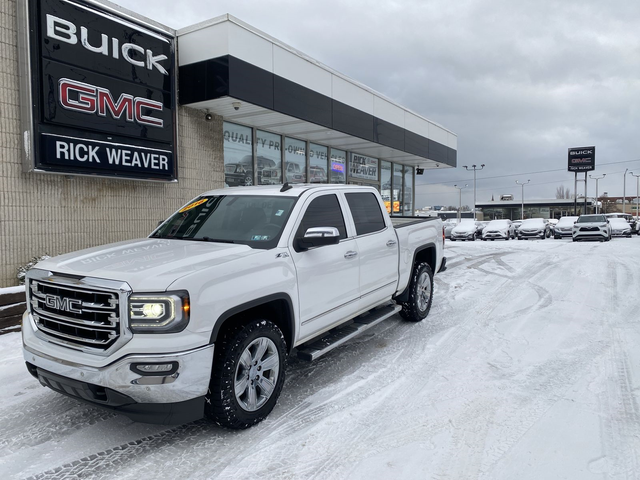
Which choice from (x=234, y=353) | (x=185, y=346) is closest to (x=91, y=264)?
(x=185, y=346)

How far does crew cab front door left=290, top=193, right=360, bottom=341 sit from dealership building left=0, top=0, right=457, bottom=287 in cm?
510

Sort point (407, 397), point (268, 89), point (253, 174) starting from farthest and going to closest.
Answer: point (253, 174) < point (268, 89) < point (407, 397)

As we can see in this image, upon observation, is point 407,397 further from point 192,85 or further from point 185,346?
point 192,85

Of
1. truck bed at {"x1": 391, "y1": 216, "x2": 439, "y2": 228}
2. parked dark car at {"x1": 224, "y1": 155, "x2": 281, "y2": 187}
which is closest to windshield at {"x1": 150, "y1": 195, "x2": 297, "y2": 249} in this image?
truck bed at {"x1": 391, "y1": 216, "x2": 439, "y2": 228}

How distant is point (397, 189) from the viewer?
19766mm

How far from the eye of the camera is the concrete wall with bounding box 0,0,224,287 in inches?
267

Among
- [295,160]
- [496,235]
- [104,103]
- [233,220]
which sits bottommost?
[496,235]

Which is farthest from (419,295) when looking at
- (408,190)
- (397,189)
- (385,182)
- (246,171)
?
(408,190)

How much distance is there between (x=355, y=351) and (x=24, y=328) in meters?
3.25

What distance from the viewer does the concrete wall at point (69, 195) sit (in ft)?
22.3

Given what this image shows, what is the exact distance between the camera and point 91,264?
3.25 meters

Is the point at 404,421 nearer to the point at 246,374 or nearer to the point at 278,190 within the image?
the point at 246,374

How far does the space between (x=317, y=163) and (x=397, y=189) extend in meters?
6.46

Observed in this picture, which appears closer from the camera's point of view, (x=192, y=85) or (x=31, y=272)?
(x=31, y=272)
